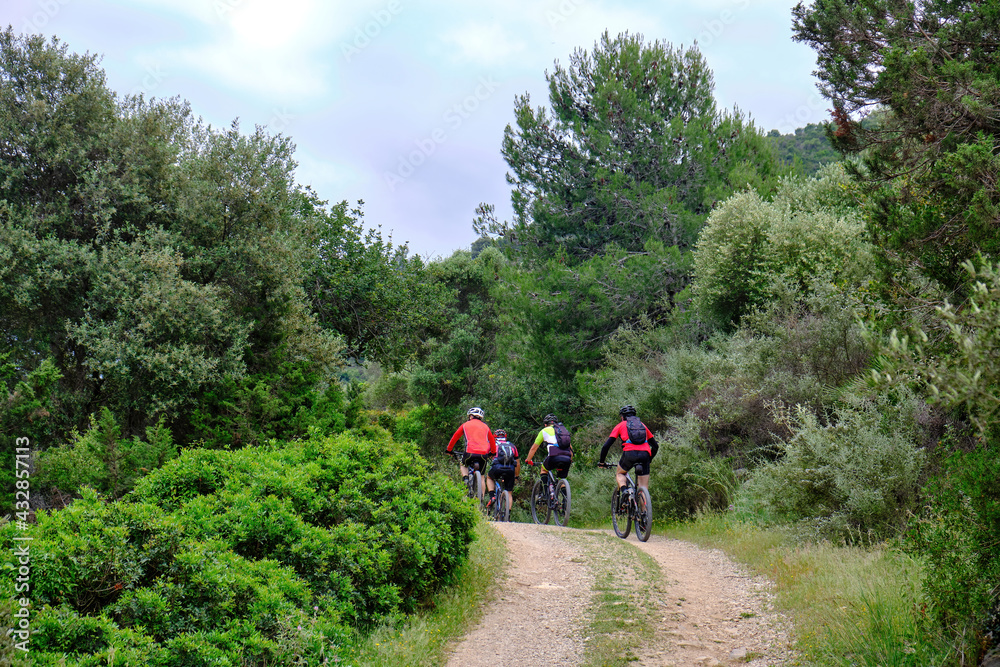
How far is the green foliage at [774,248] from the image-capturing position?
14.0m

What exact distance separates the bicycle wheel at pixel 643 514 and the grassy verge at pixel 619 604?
4.80ft

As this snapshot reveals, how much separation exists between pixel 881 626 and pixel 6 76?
17.0 metres

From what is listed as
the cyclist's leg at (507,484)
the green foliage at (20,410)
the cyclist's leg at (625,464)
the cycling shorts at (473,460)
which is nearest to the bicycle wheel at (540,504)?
the cyclist's leg at (507,484)

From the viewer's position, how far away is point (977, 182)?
6.57 m

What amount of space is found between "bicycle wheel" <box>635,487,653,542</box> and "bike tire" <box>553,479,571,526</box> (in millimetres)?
2184

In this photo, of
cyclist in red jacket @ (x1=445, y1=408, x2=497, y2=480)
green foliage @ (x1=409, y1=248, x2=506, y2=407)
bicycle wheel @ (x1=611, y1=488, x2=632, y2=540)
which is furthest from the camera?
green foliage @ (x1=409, y1=248, x2=506, y2=407)

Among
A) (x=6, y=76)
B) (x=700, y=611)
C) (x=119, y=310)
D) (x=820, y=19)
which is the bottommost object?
(x=700, y=611)

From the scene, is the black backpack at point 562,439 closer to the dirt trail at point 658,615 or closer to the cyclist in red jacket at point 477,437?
the cyclist in red jacket at point 477,437

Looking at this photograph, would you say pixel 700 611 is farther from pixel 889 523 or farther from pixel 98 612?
pixel 98 612

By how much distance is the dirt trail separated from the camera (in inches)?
221

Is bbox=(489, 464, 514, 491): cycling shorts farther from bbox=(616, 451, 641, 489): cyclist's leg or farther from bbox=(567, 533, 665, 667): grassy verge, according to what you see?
bbox=(567, 533, 665, 667): grassy verge

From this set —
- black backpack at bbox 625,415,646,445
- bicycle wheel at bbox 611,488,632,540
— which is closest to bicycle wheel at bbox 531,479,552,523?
bicycle wheel at bbox 611,488,632,540

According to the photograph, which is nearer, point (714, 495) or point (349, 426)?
point (714, 495)

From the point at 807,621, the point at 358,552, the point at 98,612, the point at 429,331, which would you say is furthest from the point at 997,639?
the point at 429,331
